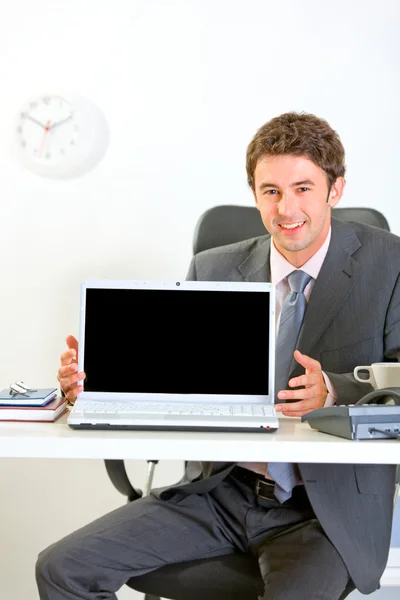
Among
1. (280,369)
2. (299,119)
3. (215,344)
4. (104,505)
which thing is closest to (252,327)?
(215,344)

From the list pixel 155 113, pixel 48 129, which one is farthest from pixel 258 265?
pixel 48 129

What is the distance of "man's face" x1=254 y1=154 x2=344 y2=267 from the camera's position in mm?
1812

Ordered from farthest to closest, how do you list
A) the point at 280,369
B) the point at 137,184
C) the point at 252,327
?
the point at 137,184 → the point at 280,369 → the point at 252,327

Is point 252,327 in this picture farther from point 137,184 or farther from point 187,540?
point 137,184

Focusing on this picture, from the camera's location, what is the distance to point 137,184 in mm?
2877

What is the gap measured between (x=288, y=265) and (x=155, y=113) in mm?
1257

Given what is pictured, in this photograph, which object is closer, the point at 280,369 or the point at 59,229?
the point at 280,369

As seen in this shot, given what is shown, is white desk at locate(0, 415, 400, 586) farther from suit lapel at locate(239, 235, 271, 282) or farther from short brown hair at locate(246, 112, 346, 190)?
short brown hair at locate(246, 112, 346, 190)

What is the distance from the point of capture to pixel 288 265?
6.00 ft

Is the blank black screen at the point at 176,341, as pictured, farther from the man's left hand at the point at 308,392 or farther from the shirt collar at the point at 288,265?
the shirt collar at the point at 288,265

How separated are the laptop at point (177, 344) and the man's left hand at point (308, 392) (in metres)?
0.04

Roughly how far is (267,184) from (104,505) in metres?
1.60

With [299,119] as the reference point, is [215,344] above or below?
below

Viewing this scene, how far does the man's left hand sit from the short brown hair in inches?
22.5
